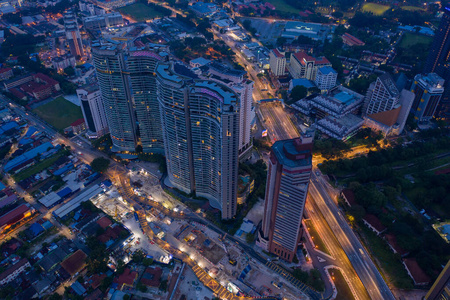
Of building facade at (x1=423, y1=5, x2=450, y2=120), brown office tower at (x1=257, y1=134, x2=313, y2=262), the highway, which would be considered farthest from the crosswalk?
building facade at (x1=423, y1=5, x2=450, y2=120)

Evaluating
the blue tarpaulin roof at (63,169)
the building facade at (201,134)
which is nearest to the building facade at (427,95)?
the building facade at (201,134)

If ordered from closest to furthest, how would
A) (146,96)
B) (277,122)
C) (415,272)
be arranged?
(415,272) < (146,96) < (277,122)

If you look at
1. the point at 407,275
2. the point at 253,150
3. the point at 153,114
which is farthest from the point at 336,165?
the point at 153,114

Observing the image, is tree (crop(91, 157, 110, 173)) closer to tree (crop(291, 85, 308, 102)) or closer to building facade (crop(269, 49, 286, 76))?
tree (crop(291, 85, 308, 102))

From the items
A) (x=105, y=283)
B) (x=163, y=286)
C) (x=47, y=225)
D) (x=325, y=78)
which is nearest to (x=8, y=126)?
(x=47, y=225)

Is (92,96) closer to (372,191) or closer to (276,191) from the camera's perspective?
Answer: (276,191)

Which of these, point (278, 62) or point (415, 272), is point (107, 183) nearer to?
point (415, 272)

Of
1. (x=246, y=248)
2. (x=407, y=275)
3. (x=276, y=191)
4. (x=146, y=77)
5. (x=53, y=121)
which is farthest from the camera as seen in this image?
(x=53, y=121)
